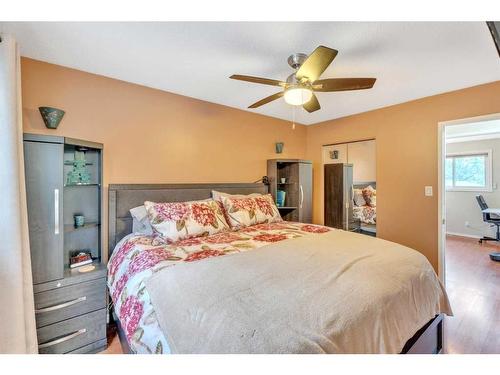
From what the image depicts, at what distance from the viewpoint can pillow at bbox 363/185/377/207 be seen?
3.27 m

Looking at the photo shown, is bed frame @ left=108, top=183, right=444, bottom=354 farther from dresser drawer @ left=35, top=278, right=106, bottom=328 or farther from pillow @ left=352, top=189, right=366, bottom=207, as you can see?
pillow @ left=352, top=189, right=366, bottom=207

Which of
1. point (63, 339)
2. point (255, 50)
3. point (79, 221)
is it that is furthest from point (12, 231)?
point (255, 50)

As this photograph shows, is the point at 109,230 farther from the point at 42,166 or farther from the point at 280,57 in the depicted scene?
the point at 280,57

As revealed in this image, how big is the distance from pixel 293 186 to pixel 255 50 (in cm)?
213

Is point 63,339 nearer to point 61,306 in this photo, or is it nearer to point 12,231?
point 61,306

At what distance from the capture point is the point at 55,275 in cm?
167

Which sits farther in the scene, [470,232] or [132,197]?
[470,232]

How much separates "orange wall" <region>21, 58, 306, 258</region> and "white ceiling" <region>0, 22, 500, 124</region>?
15 centimetres

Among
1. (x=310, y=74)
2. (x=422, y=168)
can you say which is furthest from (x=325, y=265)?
(x=422, y=168)

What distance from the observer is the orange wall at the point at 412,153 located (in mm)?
2490

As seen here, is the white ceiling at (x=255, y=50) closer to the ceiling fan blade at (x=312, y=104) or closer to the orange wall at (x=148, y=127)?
the orange wall at (x=148, y=127)

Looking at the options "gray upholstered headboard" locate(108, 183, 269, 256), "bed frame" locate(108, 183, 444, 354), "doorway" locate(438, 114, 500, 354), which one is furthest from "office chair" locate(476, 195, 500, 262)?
"gray upholstered headboard" locate(108, 183, 269, 256)

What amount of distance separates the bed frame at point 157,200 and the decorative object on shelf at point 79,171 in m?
0.22

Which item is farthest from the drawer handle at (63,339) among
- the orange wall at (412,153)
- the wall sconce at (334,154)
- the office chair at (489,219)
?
the office chair at (489,219)
